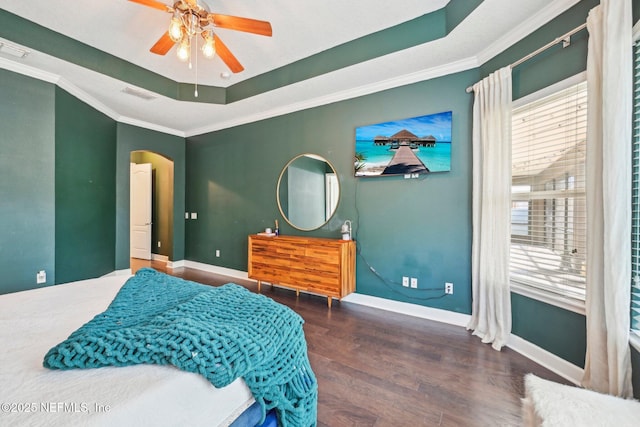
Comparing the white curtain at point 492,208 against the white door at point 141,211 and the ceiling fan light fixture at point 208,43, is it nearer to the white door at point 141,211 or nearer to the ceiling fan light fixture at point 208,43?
the ceiling fan light fixture at point 208,43

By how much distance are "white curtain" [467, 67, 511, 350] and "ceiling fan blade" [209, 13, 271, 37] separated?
1.93 m

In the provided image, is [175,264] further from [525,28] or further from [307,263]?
[525,28]

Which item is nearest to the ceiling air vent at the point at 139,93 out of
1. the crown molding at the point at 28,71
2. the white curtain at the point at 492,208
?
the crown molding at the point at 28,71

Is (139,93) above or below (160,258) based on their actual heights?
above

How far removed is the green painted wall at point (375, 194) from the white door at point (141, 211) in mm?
1830

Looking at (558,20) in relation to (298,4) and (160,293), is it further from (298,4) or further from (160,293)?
(160,293)

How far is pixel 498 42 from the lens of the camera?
2234mm

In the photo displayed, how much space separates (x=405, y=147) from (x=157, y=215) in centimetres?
514

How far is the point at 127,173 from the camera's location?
4219 millimetres

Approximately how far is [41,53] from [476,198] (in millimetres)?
4324

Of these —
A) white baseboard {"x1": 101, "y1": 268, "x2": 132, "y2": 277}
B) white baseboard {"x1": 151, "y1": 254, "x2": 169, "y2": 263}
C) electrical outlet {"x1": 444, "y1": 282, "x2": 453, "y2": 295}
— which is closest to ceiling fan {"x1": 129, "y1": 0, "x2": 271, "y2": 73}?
electrical outlet {"x1": 444, "y1": 282, "x2": 453, "y2": 295}

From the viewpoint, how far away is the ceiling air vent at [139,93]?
3184 millimetres

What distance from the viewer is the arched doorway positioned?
200 inches

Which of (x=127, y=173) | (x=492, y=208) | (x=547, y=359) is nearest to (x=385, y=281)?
(x=492, y=208)
